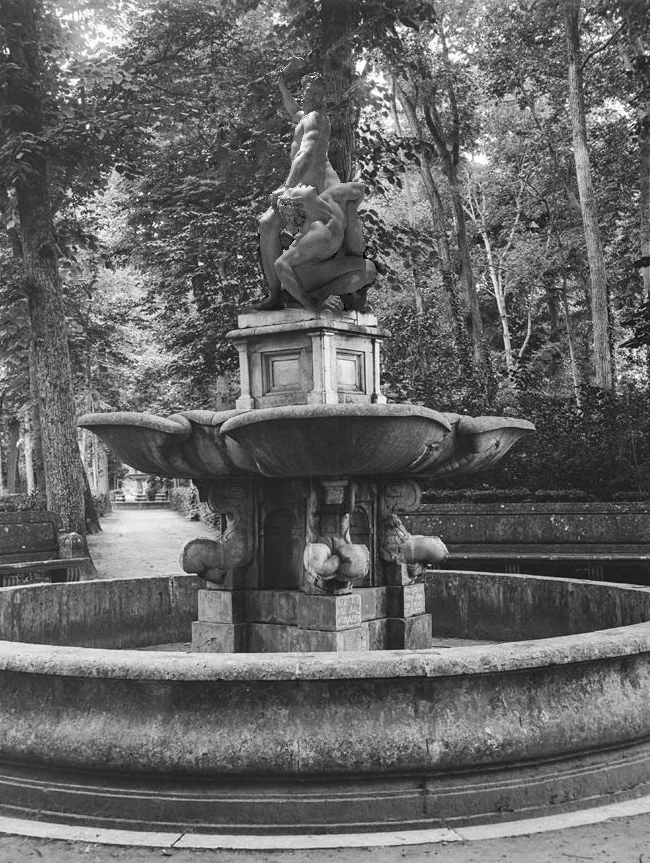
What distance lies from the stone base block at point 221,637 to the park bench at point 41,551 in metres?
5.32

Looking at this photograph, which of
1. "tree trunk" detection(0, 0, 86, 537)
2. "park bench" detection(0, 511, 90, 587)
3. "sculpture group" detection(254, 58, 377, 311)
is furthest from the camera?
"tree trunk" detection(0, 0, 86, 537)

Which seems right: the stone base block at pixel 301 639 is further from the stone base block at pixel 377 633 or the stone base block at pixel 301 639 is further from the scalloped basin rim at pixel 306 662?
the scalloped basin rim at pixel 306 662

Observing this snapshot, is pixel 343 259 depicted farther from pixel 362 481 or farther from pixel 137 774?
pixel 137 774

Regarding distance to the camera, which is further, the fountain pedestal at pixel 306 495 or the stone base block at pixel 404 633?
the stone base block at pixel 404 633

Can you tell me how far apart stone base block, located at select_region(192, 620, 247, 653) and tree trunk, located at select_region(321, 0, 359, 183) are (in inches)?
313

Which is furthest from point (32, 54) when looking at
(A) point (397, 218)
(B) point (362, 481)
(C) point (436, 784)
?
(A) point (397, 218)

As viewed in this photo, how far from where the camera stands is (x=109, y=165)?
661 inches

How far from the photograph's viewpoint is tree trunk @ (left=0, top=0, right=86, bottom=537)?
1532cm

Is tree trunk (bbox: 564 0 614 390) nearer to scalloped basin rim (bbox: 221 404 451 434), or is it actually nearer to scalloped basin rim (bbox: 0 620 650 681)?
scalloped basin rim (bbox: 221 404 451 434)

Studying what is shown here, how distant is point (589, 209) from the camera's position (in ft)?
59.3

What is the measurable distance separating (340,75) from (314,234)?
810 cm

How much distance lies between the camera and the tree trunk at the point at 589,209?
17781mm

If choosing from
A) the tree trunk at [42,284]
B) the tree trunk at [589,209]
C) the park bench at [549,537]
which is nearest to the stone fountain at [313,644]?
the park bench at [549,537]

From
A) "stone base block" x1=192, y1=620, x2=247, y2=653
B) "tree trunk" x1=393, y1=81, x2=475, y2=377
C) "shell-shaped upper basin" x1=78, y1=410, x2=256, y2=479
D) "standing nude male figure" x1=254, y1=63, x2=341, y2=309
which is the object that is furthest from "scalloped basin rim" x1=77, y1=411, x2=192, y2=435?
"tree trunk" x1=393, y1=81, x2=475, y2=377
